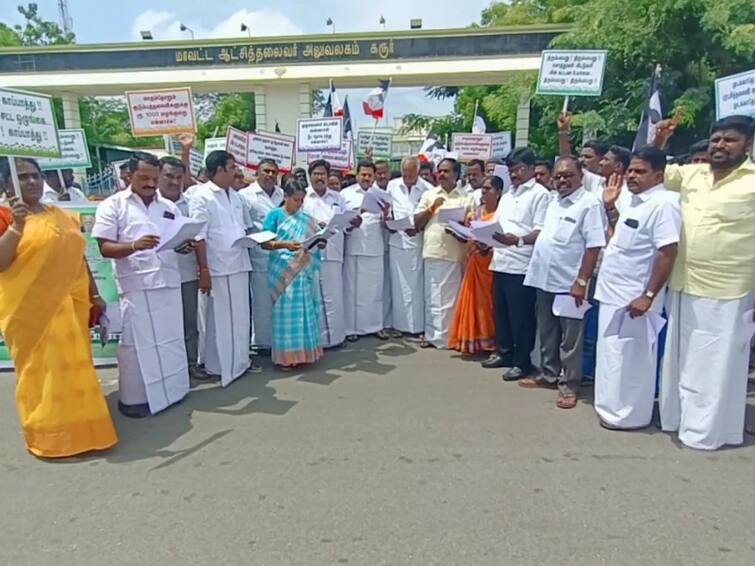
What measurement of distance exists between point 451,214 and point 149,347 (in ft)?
9.16

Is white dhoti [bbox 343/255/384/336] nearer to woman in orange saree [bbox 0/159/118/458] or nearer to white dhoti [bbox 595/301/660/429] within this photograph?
white dhoti [bbox 595/301/660/429]

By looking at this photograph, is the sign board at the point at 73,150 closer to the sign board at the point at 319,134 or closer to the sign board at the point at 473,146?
the sign board at the point at 319,134

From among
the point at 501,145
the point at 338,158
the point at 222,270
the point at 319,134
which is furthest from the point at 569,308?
the point at 501,145

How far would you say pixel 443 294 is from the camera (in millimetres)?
5797

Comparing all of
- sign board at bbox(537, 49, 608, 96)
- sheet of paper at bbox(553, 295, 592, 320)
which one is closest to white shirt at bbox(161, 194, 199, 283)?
sheet of paper at bbox(553, 295, 592, 320)

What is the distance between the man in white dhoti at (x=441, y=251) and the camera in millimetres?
5707

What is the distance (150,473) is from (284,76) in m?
16.8

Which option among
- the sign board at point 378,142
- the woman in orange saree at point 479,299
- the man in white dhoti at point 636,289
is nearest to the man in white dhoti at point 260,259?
the woman in orange saree at point 479,299

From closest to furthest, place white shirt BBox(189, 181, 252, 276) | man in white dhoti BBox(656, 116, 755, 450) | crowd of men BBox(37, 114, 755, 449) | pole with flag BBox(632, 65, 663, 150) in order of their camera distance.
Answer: man in white dhoti BBox(656, 116, 755, 450) → crowd of men BBox(37, 114, 755, 449) → white shirt BBox(189, 181, 252, 276) → pole with flag BBox(632, 65, 663, 150)

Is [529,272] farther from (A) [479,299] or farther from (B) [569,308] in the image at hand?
(A) [479,299]

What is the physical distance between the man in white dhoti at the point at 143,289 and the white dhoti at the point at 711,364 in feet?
10.9

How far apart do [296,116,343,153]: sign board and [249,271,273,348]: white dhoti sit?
2.69 m

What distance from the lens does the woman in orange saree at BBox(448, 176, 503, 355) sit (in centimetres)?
542

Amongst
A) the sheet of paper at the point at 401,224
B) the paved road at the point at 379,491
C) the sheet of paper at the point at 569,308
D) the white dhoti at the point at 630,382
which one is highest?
the sheet of paper at the point at 401,224
